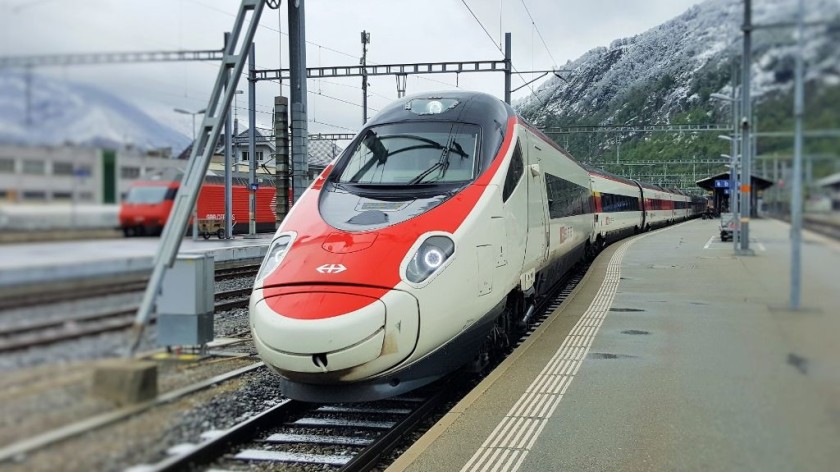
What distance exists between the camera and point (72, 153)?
1513 mm

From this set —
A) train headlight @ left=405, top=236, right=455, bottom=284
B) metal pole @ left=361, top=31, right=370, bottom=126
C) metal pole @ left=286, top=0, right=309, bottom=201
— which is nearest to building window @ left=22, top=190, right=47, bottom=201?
train headlight @ left=405, top=236, right=455, bottom=284

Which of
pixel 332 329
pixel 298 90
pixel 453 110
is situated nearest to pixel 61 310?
pixel 332 329

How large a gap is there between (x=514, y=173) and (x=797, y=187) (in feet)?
18.9

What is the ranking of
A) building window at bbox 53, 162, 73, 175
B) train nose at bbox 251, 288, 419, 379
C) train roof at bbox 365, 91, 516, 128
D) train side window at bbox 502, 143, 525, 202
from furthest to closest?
train roof at bbox 365, 91, 516, 128 → train side window at bbox 502, 143, 525, 202 → train nose at bbox 251, 288, 419, 379 → building window at bbox 53, 162, 73, 175

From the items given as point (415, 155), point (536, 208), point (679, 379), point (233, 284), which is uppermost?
point (415, 155)

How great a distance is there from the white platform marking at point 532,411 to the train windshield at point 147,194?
5.23 feet

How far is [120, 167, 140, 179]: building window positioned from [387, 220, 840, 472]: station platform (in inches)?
58.2

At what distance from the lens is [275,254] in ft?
18.3

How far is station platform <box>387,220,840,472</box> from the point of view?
1.36m

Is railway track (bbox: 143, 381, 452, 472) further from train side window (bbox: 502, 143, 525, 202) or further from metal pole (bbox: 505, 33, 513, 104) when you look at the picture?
metal pole (bbox: 505, 33, 513, 104)

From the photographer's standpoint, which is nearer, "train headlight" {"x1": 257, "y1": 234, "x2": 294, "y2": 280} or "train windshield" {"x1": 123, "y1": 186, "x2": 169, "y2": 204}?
"train windshield" {"x1": 123, "y1": 186, "x2": 169, "y2": 204}

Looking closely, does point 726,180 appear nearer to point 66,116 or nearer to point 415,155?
point 66,116

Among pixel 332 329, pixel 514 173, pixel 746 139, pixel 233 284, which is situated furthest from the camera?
pixel 233 284

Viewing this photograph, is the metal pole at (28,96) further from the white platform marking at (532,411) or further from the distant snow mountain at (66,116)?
the white platform marking at (532,411)
